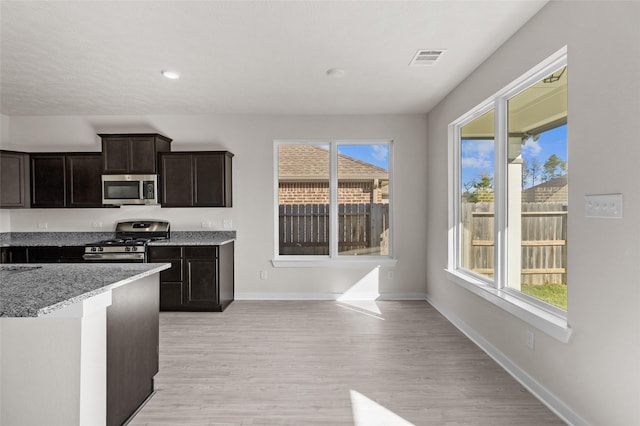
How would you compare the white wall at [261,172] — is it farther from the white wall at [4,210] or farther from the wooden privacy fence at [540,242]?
the wooden privacy fence at [540,242]

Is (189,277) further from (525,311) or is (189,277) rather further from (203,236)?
(525,311)

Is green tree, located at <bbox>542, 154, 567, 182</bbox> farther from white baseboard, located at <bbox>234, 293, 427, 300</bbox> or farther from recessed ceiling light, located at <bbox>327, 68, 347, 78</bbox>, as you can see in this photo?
white baseboard, located at <bbox>234, 293, 427, 300</bbox>

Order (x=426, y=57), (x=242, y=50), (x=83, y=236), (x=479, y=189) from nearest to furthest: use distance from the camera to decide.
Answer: (x=242, y=50) < (x=426, y=57) < (x=479, y=189) < (x=83, y=236)

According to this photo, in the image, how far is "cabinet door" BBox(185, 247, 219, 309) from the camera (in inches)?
170

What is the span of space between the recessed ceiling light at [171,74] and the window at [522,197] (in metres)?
2.96

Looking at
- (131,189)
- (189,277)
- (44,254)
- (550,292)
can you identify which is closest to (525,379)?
(550,292)

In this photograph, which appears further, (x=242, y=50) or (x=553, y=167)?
(x=242, y=50)

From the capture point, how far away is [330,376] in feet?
8.77

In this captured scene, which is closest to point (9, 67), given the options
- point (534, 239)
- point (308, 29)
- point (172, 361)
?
point (308, 29)

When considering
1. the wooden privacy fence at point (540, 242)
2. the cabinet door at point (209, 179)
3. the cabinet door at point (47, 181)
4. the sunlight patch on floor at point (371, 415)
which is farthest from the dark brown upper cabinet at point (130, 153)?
the wooden privacy fence at point (540, 242)

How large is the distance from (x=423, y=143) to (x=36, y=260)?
5.27 metres

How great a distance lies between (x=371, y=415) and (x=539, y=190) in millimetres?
1938

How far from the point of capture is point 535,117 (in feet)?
8.54

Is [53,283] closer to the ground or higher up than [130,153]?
closer to the ground
